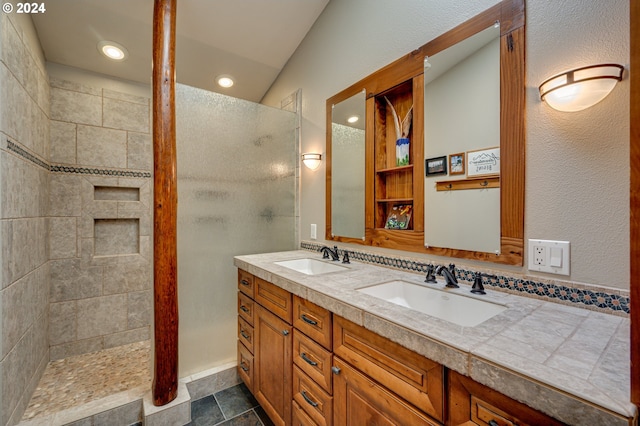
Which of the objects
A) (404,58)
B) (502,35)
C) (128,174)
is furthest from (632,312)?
(128,174)

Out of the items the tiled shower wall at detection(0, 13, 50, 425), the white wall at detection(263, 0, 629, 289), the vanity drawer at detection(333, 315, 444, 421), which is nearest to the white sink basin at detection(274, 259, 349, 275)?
the vanity drawer at detection(333, 315, 444, 421)

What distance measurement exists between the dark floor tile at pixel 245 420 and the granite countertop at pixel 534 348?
111cm

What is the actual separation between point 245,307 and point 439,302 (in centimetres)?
129

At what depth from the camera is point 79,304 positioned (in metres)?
2.40

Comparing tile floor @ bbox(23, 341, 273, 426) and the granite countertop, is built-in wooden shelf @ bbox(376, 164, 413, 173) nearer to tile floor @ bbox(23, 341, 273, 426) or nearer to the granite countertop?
the granite countertop

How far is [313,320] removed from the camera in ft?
4.05

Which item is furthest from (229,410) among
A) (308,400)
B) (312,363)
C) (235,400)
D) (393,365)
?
(393,365)

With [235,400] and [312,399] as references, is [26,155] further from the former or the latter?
[312,399]

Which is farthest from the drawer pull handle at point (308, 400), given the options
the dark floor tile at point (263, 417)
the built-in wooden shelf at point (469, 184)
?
the built-in wooden shelf at point (469, 184)

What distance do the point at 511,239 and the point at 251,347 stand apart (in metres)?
1.62

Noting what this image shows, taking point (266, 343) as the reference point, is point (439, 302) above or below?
above

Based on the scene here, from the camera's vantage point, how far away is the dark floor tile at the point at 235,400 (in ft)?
5.83

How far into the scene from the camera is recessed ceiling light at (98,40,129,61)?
2.16m

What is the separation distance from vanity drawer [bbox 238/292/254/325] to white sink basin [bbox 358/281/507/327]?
2.99ft
